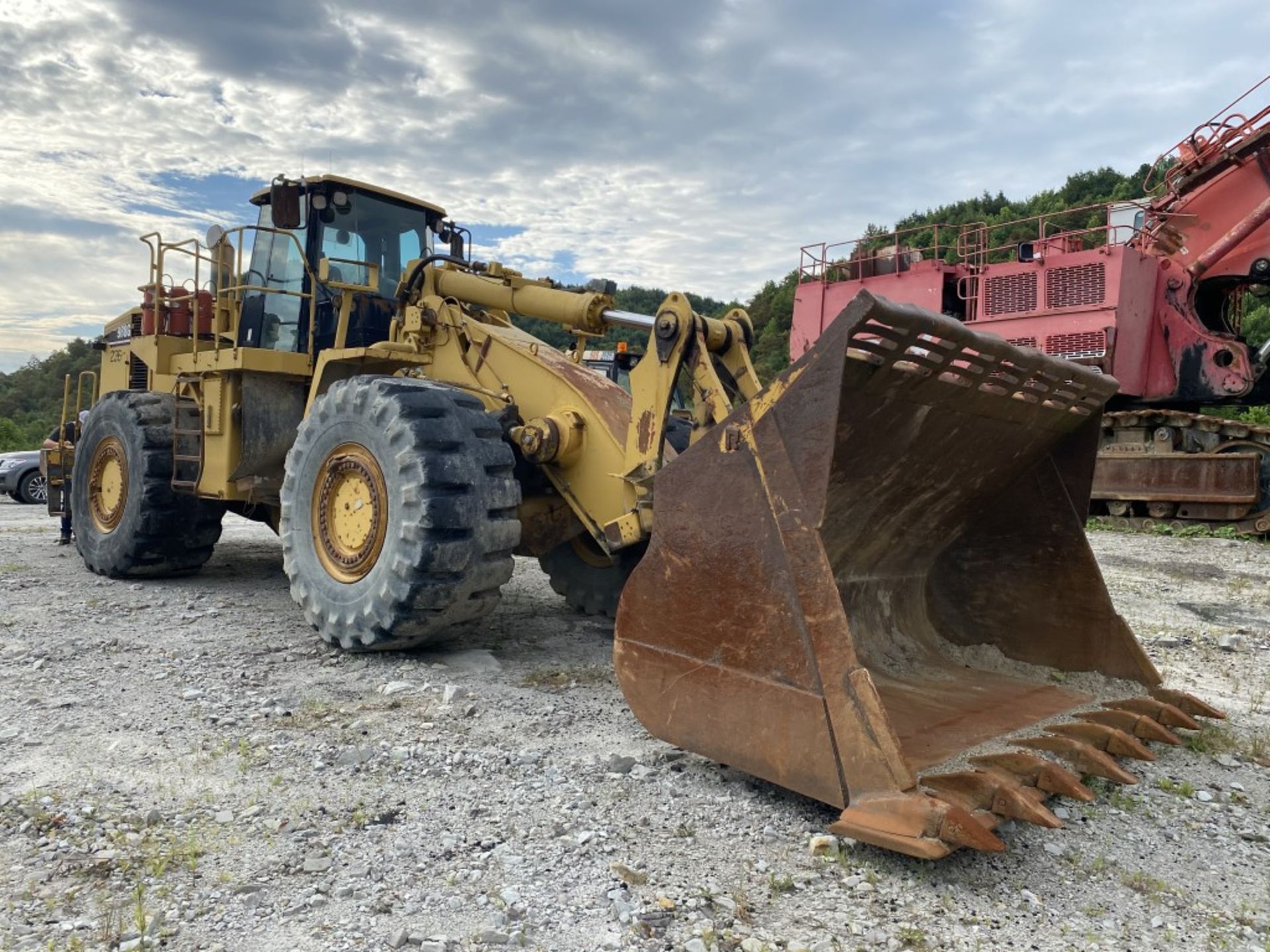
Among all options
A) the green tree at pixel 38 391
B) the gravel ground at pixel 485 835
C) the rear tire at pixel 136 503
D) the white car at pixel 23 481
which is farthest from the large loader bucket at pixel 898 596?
the green tree at pixel 38 391

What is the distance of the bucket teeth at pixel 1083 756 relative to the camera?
3053 millimetres

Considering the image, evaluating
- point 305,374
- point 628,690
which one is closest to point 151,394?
point 305,374

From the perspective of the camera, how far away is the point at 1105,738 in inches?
130

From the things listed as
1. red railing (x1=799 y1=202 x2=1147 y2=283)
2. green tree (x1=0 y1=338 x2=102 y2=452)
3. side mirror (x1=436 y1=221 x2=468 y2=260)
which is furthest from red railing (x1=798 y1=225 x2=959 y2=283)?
green tree (x1=0 y1=338 x2=102 y2=452)

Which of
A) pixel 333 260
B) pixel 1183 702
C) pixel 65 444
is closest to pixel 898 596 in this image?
pixel 1183 702

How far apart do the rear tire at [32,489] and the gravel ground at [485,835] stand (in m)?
14.2

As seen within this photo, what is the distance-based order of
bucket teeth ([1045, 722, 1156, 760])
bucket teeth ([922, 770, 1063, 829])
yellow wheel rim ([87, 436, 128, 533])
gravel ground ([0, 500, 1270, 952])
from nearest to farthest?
gravel ground ([0, 500, 1270, 952]) < bucket teeth ([922, 770, 1063, 829]) < bucket teeth ([1045, 722, 1156, 760]) < yellow wheel rim ([87, 436, 128, 533])

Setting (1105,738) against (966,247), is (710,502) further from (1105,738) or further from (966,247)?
(966,247)

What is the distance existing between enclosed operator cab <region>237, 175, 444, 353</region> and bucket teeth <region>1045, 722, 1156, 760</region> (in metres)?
4.95

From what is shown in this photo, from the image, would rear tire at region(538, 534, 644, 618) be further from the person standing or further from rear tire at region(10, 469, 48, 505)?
rear tire at region(10, 469, 48, 505)

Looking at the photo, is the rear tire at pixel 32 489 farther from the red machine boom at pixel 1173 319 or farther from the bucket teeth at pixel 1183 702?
the bucket teeth at pixel 1183 702

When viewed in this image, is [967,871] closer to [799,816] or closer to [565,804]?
[799,816]

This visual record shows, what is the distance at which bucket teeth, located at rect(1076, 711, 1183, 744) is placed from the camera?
3.46 metres

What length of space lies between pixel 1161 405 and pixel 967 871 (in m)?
12.2
